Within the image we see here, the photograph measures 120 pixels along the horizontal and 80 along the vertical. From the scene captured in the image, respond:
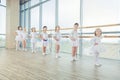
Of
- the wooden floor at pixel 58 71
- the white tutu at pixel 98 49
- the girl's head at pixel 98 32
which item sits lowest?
the wooden floor at pixel 58 71

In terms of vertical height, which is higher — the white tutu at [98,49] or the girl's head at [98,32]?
the girl's head at [98,32]

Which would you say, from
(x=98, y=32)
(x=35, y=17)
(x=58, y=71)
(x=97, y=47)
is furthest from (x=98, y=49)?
(x=35, y=17)

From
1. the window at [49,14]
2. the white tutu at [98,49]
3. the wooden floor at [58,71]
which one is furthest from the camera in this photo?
the window at [49,14]

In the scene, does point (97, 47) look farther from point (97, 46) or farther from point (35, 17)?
point (35, 17)

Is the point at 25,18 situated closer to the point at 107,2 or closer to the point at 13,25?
the point at 13,25

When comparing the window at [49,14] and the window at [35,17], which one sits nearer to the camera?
the window at [49,14]

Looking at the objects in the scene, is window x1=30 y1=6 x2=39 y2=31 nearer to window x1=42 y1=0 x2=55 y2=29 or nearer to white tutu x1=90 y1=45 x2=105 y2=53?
window x1=42 y1=0 x2=55 y2=29

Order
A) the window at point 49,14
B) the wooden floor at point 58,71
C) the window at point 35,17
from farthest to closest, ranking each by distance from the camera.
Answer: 1. the window at point 35,17
2. the window at point 49,14
3. the wooden floor at point 58,71

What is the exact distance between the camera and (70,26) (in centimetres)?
737

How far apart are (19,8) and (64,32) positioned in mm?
4962

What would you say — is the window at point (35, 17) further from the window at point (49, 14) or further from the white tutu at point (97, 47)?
the white tutu at point (97, 47)

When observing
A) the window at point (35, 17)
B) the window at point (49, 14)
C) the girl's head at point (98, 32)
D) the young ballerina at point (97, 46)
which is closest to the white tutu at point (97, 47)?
the young ballerina at point (97, 46)

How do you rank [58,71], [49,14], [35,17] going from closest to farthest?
[58,71] → [49,14] → [35,17]

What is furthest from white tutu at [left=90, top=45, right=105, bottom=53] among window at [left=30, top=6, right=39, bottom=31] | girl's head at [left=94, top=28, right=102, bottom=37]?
window at [left=30, top=6, right=39, bottom=31]
